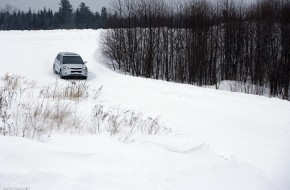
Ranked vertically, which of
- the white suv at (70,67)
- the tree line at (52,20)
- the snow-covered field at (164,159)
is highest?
the tree line at (52,20)

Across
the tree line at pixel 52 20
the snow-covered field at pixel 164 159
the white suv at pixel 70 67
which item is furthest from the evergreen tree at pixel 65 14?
the snow-covered field at pixel 164 159

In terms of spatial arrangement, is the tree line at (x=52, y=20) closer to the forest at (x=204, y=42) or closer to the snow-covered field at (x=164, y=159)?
the forest at (x=204, y=42)

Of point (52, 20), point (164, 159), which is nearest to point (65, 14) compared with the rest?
point (52, 20)

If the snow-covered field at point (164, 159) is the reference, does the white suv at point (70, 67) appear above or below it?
above

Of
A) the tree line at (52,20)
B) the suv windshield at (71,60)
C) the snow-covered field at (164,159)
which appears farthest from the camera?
the tree line at (52,20)

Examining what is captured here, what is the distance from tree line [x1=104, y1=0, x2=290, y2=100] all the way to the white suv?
12.2 m

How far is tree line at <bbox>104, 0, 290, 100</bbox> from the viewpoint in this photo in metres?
38.2

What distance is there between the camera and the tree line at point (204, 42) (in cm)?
3819

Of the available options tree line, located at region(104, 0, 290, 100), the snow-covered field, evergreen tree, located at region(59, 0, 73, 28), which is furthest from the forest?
evergreen tree, located at region(59, 0, 73, 28)

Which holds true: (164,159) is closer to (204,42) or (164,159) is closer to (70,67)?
(70,67)

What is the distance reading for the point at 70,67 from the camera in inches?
984

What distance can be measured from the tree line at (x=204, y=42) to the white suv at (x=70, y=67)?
12161mm

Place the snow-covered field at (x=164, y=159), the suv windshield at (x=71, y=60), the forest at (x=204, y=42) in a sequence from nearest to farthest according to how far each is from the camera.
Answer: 1. the snow-covered field at (x=164, y=159)
2. the suv windshield at (x=71, y=60)
3. the forest at (x=204, y=42)

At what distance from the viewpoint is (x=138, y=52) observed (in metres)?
39.0
